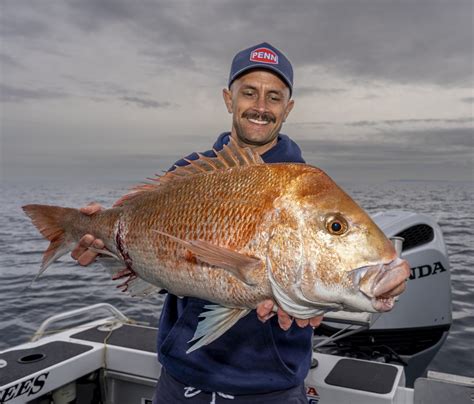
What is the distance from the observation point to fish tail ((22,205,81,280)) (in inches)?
126

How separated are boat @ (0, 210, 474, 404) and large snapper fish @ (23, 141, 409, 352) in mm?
973

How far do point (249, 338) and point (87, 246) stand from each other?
118 cm

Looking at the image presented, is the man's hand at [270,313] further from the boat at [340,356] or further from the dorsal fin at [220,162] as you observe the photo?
the boat at [340,356]

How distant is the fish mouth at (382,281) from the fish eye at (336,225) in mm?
191

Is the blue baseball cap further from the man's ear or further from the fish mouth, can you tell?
the fish mouth

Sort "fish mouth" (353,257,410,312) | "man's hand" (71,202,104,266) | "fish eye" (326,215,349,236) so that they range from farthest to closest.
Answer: "man's hand" (71,202,104,266), "fish eye" (326,215,349,236), "fish mouth" (353,257,410,312)

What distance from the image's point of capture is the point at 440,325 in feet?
20.4

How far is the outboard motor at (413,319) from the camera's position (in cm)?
587

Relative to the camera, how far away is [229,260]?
7.00ft

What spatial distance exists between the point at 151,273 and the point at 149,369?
7.86 ft

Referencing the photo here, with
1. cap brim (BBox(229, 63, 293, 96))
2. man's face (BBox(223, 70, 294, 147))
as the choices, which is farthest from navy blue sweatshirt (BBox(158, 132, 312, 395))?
cap brim (BBox(229, 63, 293, 96))

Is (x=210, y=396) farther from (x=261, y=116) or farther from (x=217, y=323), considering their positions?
(x=261, y=116)

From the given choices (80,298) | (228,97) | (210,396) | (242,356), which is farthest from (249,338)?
(80,298)

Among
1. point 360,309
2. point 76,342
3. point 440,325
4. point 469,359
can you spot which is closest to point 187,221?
point 360,309
